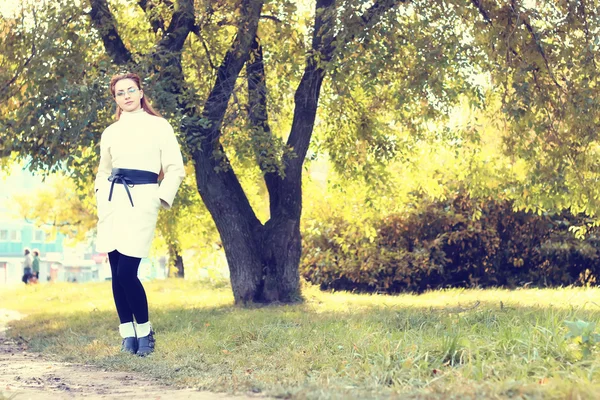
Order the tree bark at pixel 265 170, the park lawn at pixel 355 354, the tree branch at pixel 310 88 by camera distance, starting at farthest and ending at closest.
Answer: the tree branch at pixel 310 88
the tree bark at pixel 265 170
the park lawn at pixel 355 354

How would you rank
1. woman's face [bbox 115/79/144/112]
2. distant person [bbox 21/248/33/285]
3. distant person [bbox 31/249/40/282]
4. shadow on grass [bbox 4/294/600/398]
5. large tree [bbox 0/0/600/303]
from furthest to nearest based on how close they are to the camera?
distant person [bbox 31/249/40/282] → distant person [bbox 21/248/33/285] → large tree [bbox 0/0/600/303] → woman's face [bbox 115/79/144/112] → shadow on grass [bbox 4/294/600/398]

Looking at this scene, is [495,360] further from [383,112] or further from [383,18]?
[383,112]

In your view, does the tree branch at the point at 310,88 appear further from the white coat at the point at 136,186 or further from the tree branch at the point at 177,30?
the white coat at the point at 136,186

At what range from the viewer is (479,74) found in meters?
11.6

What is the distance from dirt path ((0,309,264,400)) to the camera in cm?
491

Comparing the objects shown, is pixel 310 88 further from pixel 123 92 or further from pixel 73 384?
pixel 73 384

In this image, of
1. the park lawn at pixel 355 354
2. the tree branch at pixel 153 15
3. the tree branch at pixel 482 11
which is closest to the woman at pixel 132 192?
the park lawn at pixel 355 354

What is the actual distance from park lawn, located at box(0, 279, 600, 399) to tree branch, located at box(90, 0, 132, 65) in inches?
148

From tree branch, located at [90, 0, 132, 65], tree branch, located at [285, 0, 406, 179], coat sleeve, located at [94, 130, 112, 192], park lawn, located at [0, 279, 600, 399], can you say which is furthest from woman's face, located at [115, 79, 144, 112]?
tree branch, located at [90, 0, 132, 65]

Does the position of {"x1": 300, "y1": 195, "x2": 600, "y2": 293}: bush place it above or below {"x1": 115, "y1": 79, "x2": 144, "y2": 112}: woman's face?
below

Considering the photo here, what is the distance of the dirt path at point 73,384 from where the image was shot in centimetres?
491

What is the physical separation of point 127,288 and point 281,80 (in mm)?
5399

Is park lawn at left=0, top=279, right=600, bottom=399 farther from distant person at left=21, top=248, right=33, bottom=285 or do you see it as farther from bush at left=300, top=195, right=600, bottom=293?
distant person at left=21, top=248, right=33, bottom=285

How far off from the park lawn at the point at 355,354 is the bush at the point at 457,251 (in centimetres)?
589
